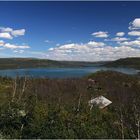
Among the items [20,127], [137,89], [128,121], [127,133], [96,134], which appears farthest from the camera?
[137,89]

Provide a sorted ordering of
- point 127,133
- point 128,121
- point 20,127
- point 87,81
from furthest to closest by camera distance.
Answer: point 87,81 → point 128,121 → point 127,133 → point 20,127

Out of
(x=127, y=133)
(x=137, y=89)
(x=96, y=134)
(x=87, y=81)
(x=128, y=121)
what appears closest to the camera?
(x=96, y=134)

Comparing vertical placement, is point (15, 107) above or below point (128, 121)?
above

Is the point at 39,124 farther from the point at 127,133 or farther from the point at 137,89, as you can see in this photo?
the point at 137,89

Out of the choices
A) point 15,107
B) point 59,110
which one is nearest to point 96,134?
point 59,110

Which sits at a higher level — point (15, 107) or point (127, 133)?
point (15, 107)

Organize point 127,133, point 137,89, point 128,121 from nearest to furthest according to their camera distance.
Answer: point 127,133 < point 128,121 < point 137,89

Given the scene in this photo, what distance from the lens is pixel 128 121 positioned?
17.3m

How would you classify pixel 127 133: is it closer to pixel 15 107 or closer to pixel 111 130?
pixel 111 130

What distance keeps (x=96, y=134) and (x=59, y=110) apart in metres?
2.66

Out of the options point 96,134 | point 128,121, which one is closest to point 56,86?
point 128,121

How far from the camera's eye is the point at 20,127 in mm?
13781

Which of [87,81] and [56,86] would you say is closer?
[56,86]

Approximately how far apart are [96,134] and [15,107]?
4092 millimetres
